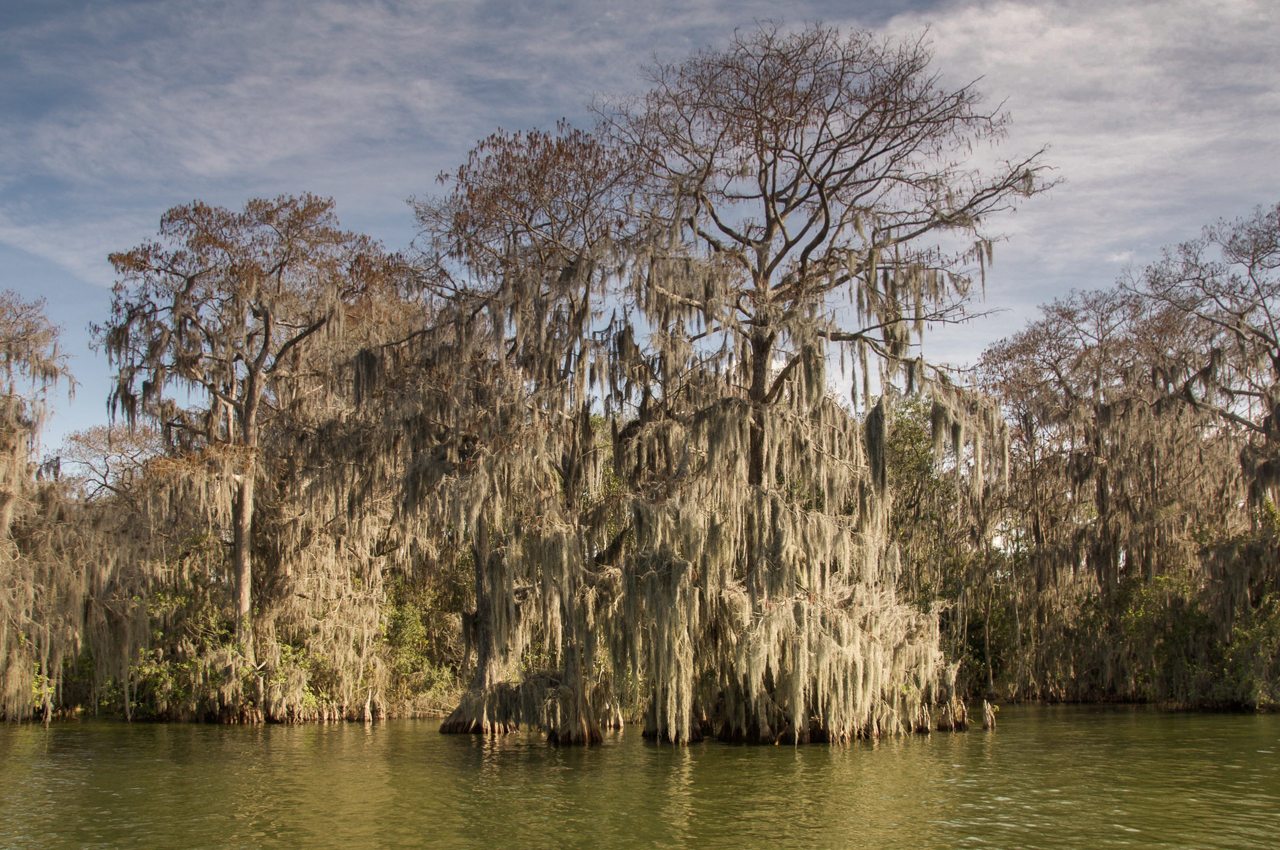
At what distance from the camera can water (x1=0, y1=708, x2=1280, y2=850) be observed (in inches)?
407

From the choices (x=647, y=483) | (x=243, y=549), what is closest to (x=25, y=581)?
(x=243, y=549)

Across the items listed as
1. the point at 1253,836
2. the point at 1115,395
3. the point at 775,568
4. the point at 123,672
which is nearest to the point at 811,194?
the point at 775,568

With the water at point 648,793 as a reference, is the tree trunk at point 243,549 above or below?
above

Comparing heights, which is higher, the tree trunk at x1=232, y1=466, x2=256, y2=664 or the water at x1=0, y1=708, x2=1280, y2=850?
the tree trunk at x1=232, y1=466, x2=256, y2=664

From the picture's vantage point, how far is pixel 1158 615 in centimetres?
2650

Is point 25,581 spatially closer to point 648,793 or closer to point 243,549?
point 243,549

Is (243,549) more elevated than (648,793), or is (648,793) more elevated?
(243,549)

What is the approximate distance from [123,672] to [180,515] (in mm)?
3460

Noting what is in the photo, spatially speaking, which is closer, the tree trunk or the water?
the water

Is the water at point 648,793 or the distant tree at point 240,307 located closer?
the water at point 648,793

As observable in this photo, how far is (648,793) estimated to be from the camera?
12672 mm

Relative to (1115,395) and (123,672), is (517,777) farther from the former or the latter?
(1115,395)

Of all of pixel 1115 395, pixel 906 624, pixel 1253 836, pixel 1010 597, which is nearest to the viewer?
pixel 1253 836

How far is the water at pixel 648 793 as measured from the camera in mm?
10336
